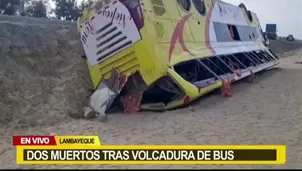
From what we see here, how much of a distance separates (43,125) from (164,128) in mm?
1685

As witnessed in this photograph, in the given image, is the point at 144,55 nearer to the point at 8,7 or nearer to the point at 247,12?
the point at 247,12

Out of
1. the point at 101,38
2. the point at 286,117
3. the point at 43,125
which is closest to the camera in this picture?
the point at 43,125

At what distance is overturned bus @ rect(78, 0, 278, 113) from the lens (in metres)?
6.23

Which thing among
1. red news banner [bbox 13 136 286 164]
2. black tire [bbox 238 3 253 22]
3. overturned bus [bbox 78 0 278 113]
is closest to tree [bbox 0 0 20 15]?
black tire [bbox 238 3 253 22]

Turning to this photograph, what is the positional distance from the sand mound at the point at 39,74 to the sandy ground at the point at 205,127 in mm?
412

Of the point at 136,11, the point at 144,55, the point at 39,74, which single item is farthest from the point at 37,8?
the point at 144,55

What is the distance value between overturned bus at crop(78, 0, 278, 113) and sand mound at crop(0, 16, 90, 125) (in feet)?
1.26

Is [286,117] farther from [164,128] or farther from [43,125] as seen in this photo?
[43,125]

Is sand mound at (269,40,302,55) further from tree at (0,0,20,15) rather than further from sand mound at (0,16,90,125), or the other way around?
sand mound at (0,16,90,125)

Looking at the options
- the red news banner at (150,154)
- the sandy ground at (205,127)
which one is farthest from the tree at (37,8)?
the red news banner at (150,154)

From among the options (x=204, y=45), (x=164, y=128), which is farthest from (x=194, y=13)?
(x=164, y=128)

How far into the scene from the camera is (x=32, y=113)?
18.5ft

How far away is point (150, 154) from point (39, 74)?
137 inches

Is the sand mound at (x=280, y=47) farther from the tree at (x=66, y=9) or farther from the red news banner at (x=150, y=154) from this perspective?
the red news banner at (x=150, y=154)
